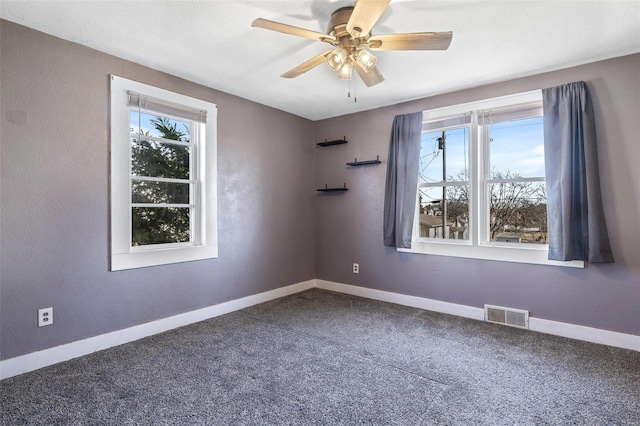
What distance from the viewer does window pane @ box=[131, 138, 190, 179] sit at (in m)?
3.02

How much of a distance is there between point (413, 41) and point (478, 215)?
215 cm

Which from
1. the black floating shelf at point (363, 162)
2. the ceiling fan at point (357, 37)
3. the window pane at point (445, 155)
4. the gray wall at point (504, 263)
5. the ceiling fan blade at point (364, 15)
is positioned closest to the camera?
the ceiling fan blade at point (364, 15)

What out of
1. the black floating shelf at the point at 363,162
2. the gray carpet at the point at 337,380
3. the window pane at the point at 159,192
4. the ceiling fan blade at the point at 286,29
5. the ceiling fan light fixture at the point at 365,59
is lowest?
→ the gray carpet at the point at 337,380

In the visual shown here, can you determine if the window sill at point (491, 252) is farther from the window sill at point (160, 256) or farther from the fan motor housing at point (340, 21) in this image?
the fan motor housing at point (340, 21)

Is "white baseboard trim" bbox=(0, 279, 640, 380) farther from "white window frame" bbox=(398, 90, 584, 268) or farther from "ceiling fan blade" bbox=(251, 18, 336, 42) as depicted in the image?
"ceiling fan blade" bbox=(251, 18, 336, 42)

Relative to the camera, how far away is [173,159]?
3.30 metres

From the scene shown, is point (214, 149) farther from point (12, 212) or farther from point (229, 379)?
point (229, 379)

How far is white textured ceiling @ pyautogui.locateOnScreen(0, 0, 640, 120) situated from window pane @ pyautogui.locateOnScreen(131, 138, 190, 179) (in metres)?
0.70

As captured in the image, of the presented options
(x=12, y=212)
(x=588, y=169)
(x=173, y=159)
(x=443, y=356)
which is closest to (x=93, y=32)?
(x=173, y=159)

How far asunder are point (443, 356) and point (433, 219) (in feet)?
5.63

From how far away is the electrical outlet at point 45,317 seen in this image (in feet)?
7.88

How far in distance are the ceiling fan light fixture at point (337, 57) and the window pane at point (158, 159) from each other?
1.92 meters

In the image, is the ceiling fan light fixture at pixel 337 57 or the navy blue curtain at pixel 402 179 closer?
the ceiling fan light fixture at pixel 337 57

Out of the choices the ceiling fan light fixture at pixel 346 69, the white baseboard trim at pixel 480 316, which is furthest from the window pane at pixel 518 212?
the ceiling fan light fixture at pixel 346 69
